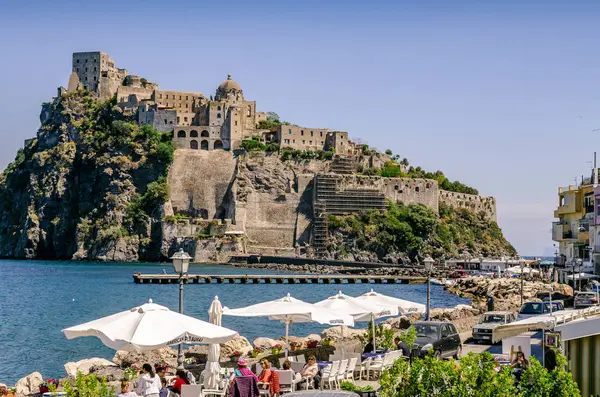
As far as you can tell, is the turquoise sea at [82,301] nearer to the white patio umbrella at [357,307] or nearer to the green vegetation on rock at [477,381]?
the white patio umbrella at [357,307]

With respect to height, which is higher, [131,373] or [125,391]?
[125,391]

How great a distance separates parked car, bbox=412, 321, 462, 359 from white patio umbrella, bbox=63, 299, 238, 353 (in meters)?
6.28

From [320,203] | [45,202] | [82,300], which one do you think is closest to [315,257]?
[320,203]

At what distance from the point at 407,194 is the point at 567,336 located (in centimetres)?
10231

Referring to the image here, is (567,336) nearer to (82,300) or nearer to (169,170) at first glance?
(82,300)

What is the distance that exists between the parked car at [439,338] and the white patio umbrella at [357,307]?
1268 mm

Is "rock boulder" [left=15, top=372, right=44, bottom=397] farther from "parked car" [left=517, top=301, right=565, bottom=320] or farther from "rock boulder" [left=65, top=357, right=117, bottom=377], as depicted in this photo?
"parked car" [left=517, top=301, right=565, bottom=320]

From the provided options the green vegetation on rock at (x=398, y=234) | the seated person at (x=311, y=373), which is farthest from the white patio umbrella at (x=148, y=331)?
the green vegetation on rock at (x=398, y=234)

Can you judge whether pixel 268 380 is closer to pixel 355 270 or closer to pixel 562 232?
pixel 562 232

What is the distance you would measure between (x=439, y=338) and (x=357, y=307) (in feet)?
7.65

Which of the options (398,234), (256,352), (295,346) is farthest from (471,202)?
(256,352)

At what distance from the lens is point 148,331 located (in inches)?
586

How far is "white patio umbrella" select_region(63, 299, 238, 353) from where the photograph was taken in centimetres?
1465

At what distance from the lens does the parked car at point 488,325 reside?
963 inches
